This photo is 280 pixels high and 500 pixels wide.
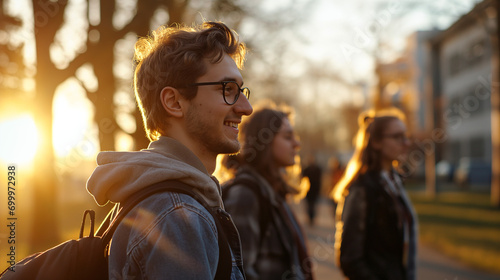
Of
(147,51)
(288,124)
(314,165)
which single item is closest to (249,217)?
(288,124)

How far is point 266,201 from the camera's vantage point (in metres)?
3.79

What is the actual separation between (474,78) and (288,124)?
148ft

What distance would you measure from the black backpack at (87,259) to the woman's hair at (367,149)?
2740mm

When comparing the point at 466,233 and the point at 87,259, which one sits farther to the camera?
the point at 466,233

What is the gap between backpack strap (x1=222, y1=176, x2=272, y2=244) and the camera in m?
3.73

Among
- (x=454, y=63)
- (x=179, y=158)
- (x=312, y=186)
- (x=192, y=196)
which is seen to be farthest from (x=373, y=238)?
(x=454, y=63)

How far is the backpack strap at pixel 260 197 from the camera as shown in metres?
3.73

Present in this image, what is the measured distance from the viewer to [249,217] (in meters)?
3.65

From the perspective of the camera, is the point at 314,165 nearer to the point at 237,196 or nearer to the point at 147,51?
the point at 237,196

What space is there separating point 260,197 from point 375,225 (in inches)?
32.6

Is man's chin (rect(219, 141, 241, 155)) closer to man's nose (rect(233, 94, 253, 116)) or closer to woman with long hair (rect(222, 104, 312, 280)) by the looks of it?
man's nose (rect(233, 94, 253, 116))

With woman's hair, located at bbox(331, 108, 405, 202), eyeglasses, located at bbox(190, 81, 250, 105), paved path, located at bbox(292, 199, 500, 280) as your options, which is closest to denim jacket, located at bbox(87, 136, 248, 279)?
eyeglasses, located at bbox(190, 81, 250, 105)

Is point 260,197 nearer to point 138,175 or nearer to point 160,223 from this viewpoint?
point 138,175

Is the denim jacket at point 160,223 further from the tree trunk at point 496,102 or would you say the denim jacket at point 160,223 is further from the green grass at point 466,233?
the tree trunk at point 496,102
